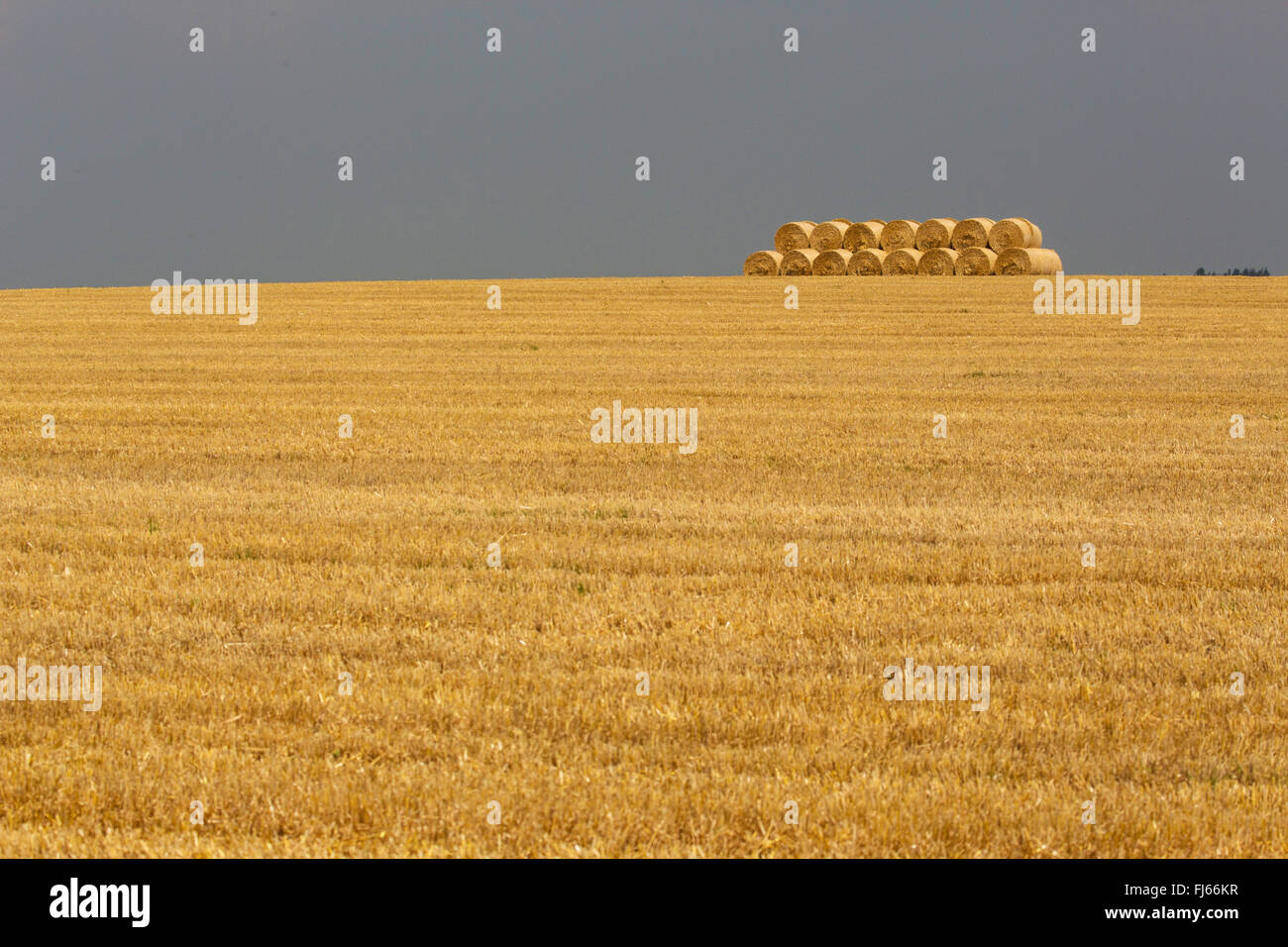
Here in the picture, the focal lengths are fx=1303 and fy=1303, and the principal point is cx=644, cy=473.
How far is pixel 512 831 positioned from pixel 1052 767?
7.56 feet

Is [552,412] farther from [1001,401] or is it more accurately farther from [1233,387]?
[1233,387]

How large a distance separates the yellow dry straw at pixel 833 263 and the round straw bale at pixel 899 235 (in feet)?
4.96

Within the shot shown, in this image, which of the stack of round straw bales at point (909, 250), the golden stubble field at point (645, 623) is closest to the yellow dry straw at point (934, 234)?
the stack of round straw bales at point (909, 250)

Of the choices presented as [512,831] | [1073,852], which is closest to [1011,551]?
[1073,852]

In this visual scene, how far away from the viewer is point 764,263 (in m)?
48.0

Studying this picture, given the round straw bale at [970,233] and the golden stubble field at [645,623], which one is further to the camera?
the round straw bale at [970,233]

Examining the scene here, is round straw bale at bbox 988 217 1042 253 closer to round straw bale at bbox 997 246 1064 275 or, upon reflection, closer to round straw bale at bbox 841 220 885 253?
round straw bale at bbox 997 246 1064 275

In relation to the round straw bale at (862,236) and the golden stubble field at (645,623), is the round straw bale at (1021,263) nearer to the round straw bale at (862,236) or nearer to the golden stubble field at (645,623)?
the round straw bale at (862,236)

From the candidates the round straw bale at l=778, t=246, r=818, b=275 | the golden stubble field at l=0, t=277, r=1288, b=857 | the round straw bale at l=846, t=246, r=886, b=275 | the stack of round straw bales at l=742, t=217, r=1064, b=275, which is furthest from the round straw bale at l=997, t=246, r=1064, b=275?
the golden stubble field at l=0, t=277, r=1288, b=857

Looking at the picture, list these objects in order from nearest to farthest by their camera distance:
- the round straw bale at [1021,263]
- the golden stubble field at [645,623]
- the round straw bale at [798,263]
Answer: the golden stubble field at [645,623], the round straw bale at [1021,263], the round straw bale at [798,263]

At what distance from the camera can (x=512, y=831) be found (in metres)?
4.94

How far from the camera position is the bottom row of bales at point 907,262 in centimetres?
4491

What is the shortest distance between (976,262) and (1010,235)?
4.85 feet
